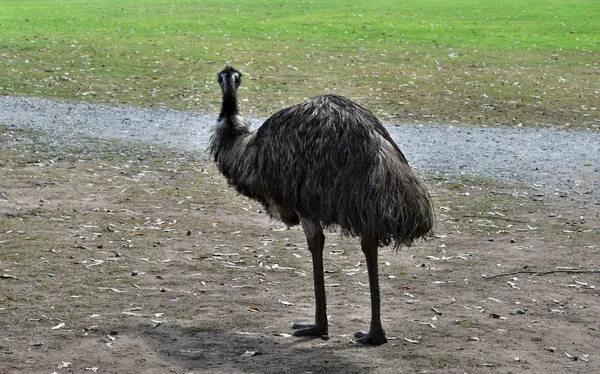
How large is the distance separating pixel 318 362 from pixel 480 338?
1308 mm

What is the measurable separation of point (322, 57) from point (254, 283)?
1546cm

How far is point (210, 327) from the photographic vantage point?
754cm

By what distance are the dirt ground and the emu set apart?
57 centimetres

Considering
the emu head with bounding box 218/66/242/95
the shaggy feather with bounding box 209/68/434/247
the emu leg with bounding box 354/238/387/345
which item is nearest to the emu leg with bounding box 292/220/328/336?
the shaggy feather with bounding box 209/68/434/247

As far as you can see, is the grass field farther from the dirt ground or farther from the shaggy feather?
the shaggy feather

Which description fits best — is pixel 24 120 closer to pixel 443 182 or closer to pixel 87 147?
pixel 87 147

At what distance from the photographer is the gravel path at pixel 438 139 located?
12961mm

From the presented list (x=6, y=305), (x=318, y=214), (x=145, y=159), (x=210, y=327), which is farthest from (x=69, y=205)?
(x=318, y=214)

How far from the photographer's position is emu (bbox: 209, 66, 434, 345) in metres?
6.74

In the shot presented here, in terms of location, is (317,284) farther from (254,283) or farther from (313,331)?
(254,283)

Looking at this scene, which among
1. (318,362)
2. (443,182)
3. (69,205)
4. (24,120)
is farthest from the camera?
(24,120)

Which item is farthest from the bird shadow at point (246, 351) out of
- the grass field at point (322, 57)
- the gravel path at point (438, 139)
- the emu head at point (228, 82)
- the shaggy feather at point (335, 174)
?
the grass field at point (322, 57)

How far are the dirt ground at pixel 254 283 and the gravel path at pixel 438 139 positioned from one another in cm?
71

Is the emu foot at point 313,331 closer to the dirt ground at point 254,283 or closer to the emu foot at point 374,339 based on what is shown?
the dirt ground at point 254,283
